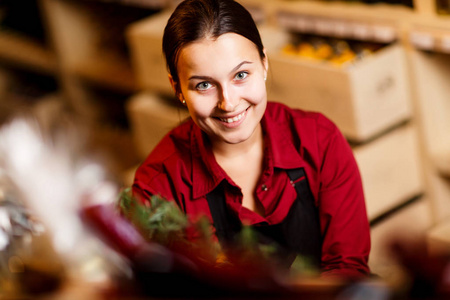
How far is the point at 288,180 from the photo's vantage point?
1.34m

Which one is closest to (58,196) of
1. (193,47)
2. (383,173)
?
(193,47)

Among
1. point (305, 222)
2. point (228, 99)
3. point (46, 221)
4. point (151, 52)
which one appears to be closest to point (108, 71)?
point (151, 52)

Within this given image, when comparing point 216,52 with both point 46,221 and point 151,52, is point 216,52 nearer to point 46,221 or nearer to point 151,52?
point 46,221

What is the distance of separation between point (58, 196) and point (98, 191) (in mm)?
85

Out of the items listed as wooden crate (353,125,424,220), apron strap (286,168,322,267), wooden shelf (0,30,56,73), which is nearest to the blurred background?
wooden crate (353,125,424,220)

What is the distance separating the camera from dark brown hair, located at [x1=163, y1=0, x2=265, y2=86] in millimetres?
1139

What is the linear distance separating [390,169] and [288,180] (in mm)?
886

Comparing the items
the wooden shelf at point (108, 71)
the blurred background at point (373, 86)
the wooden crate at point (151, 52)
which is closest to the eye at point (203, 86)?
the blurred background at point (373, 86)

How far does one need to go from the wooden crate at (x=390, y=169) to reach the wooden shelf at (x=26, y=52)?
225 centimetres

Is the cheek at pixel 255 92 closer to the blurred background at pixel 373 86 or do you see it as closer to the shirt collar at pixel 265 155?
the shirt collar at pixel 265 155

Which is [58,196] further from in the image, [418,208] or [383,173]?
[418,208]

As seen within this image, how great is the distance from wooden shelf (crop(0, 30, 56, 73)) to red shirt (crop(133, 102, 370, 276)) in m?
2.61

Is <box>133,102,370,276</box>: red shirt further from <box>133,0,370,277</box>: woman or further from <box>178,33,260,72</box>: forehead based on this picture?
<box>178,33,260,72</box>: forehead

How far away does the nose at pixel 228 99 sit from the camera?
3.77 feet
